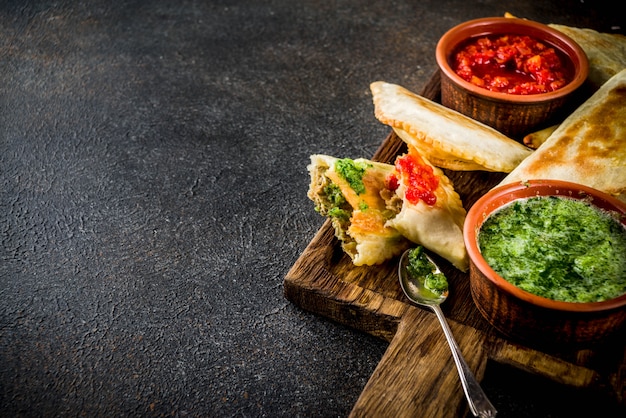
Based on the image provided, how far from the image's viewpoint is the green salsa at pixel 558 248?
7.97ft

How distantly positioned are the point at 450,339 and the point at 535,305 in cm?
38

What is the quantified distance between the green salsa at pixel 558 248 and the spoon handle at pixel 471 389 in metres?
0.35

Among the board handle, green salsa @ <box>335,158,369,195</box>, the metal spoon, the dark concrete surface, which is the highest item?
green salsa @ <box>335,158,369,195</box>

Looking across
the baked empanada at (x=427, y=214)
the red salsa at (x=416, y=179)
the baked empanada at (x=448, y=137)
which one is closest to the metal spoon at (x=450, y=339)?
the baked empanada at (x=427, y=214)

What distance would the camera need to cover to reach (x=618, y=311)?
2.34 m

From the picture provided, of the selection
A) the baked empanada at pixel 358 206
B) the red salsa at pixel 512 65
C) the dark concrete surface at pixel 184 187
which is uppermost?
the red salsa at pixel 512 65

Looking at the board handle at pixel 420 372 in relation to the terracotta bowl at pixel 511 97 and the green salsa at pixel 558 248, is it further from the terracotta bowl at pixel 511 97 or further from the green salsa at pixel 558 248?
the terracotta bowl at pixel 511 97

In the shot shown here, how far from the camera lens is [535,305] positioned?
2354 millimetres

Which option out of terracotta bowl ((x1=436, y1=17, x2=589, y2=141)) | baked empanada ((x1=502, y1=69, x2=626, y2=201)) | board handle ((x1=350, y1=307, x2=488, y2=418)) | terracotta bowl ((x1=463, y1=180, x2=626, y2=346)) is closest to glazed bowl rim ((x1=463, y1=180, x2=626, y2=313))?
terracotta bowl ((x1=463, y1=180, x2=626, y2=346))

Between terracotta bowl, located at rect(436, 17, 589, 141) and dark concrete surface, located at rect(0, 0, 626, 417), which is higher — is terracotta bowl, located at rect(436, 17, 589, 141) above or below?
above

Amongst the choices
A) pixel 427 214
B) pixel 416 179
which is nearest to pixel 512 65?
pixel 416 179

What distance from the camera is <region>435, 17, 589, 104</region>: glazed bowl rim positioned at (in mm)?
3322

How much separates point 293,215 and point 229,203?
1.24 ft

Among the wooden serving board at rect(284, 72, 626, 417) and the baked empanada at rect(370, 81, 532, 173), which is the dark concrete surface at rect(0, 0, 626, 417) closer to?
the wooden serving board at rect(284, 72, 626, 417)
